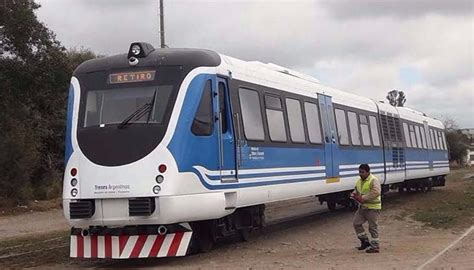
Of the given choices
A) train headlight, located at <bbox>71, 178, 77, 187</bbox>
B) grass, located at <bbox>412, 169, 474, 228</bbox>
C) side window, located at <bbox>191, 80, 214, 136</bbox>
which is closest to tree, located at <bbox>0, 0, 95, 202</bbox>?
train headlight, located at <bbox>71, 178, 77, 187</bbox>

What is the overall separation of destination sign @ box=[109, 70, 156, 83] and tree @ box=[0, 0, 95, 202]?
11.1 metres

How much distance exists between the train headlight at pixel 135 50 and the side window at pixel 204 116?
127 cm

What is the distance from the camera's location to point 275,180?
12523mm

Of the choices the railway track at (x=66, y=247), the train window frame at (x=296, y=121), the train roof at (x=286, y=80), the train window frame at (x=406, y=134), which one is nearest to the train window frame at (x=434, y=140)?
the train window frame at (x=406, y=134)

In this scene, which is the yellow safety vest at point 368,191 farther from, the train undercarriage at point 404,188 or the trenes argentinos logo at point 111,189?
the train undercarriage at point 404,188

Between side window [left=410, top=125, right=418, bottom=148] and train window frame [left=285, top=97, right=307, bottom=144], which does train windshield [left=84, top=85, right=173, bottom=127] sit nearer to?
train window frame [left=285, top=97, right=307, bottom=144]

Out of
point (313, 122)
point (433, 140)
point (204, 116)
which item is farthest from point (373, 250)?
point (433, 140)

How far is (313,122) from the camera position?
14.9 meters

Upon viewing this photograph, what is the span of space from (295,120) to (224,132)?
3.34 meters

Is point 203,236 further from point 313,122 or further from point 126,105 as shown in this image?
point 313,122

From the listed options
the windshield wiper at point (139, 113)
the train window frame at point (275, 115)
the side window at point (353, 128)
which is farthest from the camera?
the side window at point (353, 128)

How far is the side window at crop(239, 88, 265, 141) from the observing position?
11641mm

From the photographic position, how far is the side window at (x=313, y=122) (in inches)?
573

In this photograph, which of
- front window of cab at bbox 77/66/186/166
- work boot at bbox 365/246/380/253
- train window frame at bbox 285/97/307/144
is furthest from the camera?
train window frame at bbox 285/97/307/144
